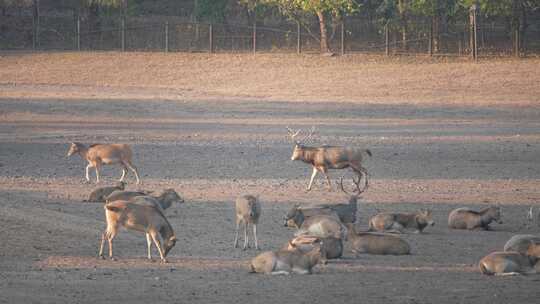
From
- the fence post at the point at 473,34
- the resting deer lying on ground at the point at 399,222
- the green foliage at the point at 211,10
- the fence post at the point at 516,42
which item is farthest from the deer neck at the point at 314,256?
the green foliage at the point at 211,10

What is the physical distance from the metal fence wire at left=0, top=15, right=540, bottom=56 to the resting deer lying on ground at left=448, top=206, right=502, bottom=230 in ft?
120

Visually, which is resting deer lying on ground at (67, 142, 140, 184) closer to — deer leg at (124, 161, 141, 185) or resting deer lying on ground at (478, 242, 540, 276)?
deer leg at (124, 161, 141, 185)

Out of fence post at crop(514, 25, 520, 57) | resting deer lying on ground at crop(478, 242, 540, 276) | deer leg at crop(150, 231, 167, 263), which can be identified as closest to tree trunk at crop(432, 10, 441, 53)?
fence post at crop(514, 25, 520, 57)

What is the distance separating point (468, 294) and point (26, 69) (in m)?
40.7

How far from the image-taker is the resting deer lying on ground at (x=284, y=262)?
13.2 metres

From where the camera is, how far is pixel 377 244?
14.9m

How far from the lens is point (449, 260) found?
14711 millimetres

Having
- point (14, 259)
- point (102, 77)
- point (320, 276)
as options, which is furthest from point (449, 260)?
point (102, 77)

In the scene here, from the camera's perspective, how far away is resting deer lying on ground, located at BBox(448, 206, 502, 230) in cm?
1705

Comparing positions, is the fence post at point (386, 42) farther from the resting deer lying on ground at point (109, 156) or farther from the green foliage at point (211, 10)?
the resting deer lying on ground at point (109, 156)

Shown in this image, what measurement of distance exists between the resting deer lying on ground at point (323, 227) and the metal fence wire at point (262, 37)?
38.3 m

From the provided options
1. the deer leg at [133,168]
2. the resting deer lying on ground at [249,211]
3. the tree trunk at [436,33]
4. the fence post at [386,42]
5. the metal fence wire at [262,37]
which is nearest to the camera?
the resting deer lying on ground at [249,211]

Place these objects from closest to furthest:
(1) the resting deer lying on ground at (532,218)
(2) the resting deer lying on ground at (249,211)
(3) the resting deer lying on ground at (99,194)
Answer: (2) the resting deer lying on ground at (249,211) → (1) the resting deer lying on ground at (532,218) → (3) the resting deer lying on ground at (99,194)

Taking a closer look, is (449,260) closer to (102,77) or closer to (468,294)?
(468,294)
